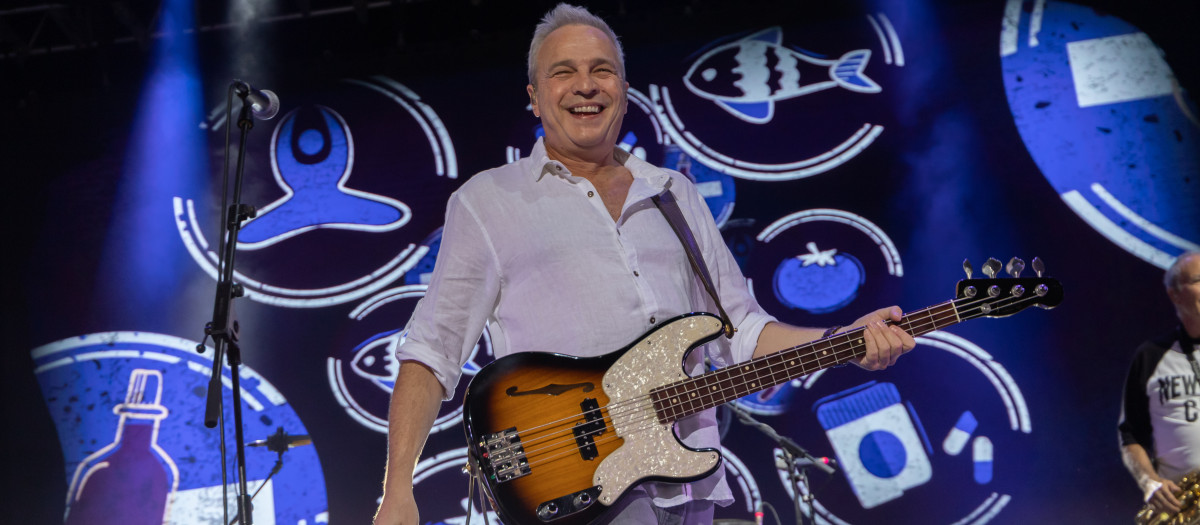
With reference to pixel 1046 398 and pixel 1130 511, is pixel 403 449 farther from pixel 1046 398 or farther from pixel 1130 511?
pixel 1130 511

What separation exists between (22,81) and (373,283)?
131 inches

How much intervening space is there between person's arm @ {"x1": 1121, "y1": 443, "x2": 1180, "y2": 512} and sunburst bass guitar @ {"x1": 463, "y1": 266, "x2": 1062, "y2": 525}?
285 cm

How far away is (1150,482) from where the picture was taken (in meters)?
4.21

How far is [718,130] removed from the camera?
559cm

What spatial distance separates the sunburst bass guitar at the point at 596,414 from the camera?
1.91 m

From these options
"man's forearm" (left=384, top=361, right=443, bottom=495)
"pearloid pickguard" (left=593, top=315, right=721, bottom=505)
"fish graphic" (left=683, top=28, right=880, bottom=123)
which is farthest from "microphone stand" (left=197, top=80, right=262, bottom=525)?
"fish graphic" (left=683, top=28, right=880, bottom=123)

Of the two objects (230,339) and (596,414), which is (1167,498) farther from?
(230,339)

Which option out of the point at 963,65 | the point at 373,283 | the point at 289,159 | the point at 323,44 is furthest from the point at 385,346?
the point at 963,65

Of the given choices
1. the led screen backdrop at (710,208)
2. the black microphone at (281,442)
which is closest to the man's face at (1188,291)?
the led screen backdrop at (710,208)

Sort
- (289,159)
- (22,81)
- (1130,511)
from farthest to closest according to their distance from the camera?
(22,81), (289,159), (1130,511)

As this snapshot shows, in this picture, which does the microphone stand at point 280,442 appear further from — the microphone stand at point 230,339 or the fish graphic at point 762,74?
the fish graphic at point 762,74

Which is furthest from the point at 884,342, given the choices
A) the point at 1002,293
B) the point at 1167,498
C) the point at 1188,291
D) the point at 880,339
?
the point at 1188,291

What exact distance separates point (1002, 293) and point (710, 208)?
3.36 metres

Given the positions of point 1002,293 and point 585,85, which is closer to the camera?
point 1002,293
